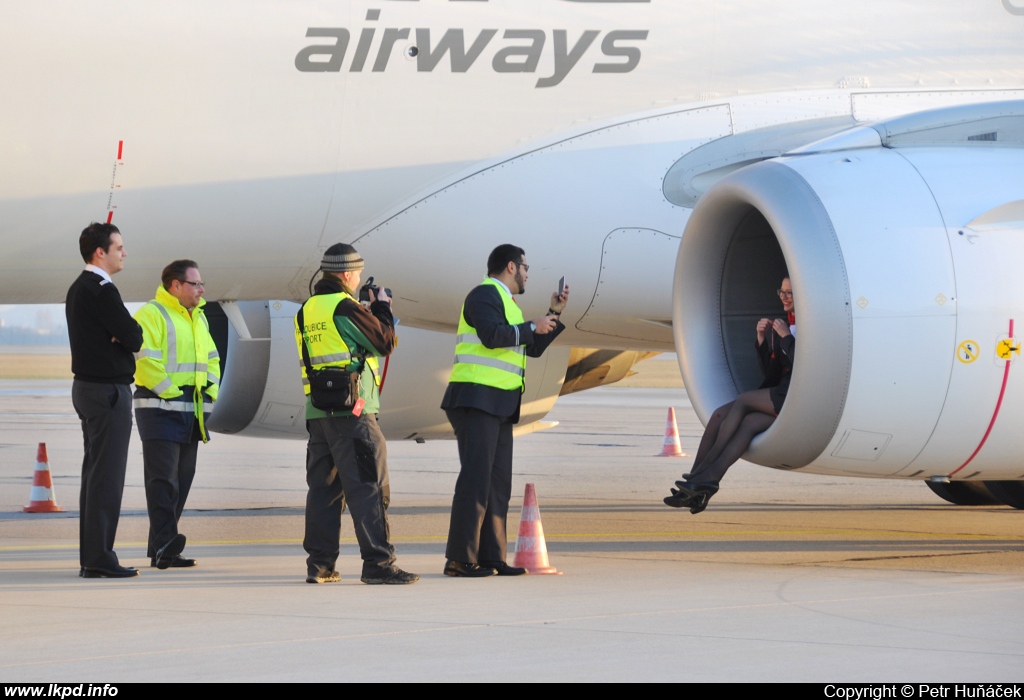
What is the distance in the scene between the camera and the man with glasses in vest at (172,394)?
7.84 meters

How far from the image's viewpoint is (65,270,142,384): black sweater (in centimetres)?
734

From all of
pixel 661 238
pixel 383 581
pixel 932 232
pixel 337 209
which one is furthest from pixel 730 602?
pixel 337 209

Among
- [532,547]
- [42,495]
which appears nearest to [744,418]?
[532,547]

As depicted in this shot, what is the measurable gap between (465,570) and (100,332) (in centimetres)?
214

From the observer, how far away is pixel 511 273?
760 cm

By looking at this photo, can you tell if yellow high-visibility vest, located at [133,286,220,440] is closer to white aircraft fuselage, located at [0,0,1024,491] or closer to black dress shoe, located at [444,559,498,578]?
white aircraft fuselage, located at [0,0,1024,491]

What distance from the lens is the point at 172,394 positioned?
7.96 meters

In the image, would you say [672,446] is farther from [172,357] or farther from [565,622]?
[565,622]

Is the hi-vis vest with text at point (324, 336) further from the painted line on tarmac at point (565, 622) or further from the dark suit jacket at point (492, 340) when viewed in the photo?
the painted line on tarmac at point (565, 622)

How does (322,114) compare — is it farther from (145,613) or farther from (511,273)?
(145,613)

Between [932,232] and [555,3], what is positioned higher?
[555,3]

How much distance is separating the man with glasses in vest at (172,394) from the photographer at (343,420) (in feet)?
3.16

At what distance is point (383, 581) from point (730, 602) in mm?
1672

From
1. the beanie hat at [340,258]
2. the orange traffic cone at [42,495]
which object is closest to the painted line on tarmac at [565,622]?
the beanie hat at [340,258]
